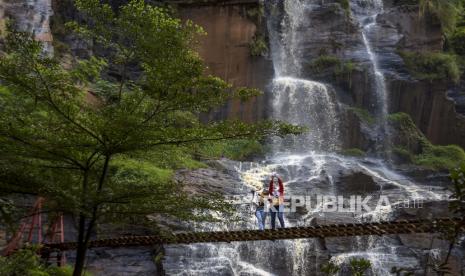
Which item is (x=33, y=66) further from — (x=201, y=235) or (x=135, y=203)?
(x=201, y=235)

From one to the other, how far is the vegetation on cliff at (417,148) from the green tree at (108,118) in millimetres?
17912

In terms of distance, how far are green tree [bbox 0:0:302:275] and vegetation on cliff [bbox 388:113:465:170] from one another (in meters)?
17.9

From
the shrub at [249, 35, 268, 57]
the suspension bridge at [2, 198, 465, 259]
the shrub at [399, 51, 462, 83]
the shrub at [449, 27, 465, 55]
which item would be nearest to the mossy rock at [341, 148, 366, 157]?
the shrub at [399, 51, 462, 83]

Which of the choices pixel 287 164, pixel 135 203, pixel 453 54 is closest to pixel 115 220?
pixel 135 203

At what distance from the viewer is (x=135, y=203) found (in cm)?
657

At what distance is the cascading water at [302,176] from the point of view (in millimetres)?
12914

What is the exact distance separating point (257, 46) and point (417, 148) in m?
9.22

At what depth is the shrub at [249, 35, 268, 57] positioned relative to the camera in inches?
945

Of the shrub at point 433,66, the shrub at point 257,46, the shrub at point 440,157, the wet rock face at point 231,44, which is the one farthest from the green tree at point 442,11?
the wet rock face at point 231,44

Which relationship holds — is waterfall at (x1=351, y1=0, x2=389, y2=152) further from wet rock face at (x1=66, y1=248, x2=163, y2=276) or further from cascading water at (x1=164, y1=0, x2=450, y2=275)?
wet rock face at (x1=66, y1=248, x2=163, y2=276)

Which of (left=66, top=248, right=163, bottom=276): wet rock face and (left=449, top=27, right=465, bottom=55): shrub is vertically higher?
(left=449, top=27, right=465, bottom=55): shrub

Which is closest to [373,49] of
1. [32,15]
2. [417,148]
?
[417,148]

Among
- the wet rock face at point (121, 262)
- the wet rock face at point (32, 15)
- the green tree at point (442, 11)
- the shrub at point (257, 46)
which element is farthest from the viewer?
the green tree at point (442, 11)

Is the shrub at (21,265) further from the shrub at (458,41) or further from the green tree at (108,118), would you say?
the shrub at (458,41)
